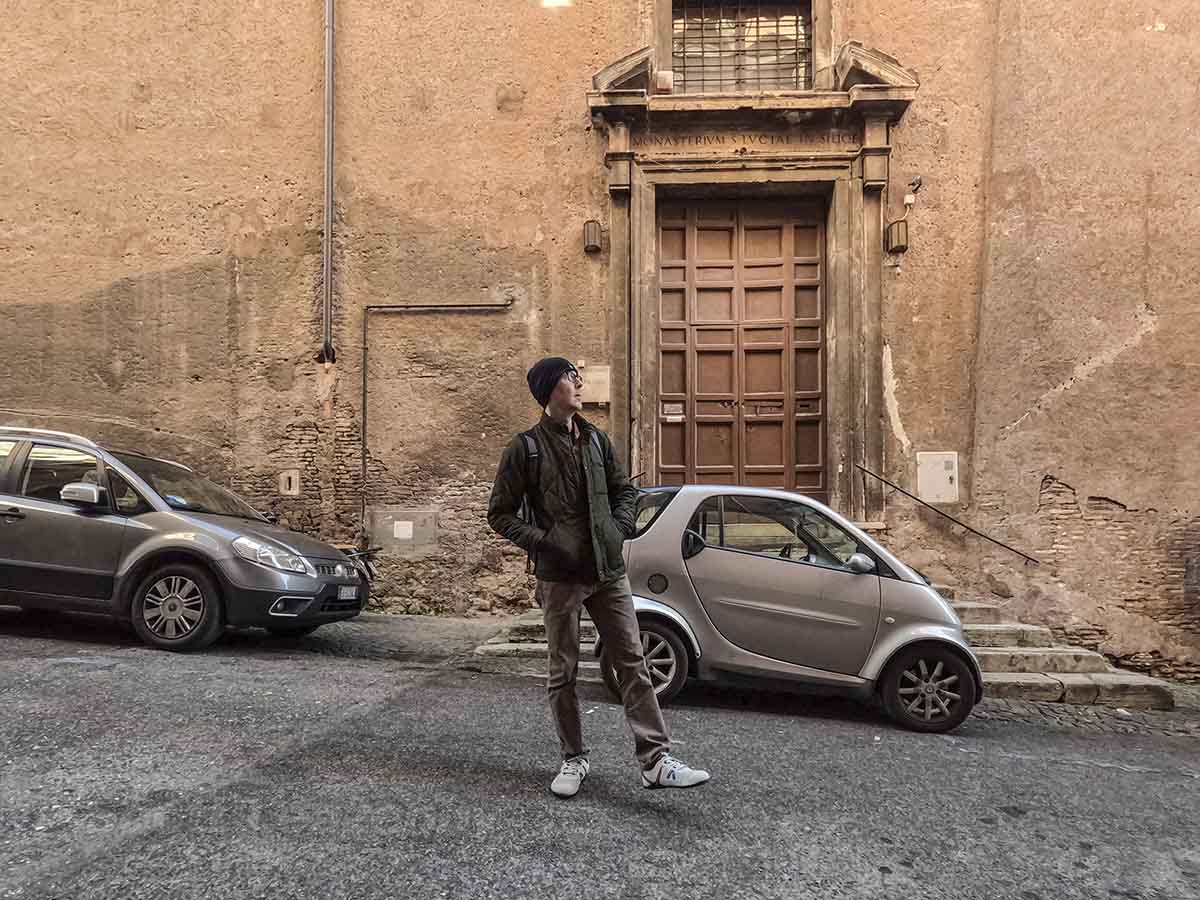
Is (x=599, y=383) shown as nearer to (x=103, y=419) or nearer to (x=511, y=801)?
(x=103, y=419)

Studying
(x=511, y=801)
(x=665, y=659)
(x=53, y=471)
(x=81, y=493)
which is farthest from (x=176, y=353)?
(x=511, y=801)

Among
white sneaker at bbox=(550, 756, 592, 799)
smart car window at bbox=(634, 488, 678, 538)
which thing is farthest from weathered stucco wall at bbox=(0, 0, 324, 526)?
white sneaker at bbox=(550, 756, 592, 799)

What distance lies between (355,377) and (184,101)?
379 cm

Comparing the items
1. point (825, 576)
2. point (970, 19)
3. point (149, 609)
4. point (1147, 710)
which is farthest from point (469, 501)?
point (970, 19)

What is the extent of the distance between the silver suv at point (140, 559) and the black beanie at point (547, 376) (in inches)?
139

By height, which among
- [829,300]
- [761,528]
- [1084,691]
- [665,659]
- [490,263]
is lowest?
[1084,691]

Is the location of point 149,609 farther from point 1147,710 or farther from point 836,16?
point 836,16

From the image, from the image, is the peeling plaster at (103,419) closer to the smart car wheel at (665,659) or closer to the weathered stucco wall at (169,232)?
the weathered stucco wall at (169,232)

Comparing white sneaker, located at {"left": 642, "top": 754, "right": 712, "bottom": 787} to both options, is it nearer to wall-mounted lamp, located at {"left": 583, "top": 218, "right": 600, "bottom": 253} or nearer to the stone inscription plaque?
wall-mounted lamp, located at {"left": 583, "top": 218, "right": 600, "bottom": 253}

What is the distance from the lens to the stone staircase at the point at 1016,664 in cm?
599

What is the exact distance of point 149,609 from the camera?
19.4 feet

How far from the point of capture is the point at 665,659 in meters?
5.09

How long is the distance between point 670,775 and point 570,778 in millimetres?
415

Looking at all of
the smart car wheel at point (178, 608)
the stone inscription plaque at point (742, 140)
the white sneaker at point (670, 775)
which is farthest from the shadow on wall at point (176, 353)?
the white sneaker at point (670, 775)
